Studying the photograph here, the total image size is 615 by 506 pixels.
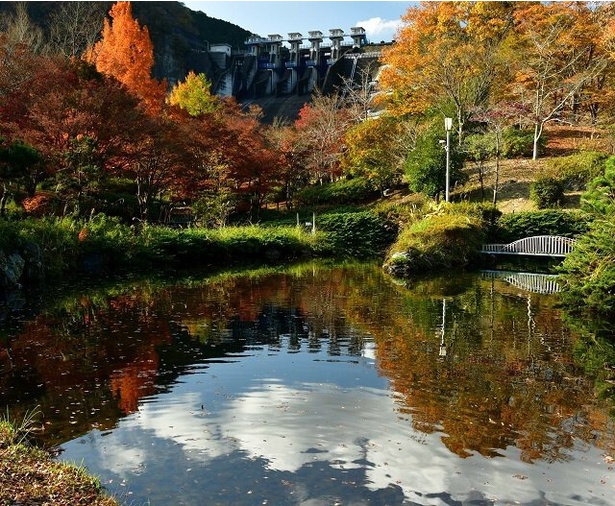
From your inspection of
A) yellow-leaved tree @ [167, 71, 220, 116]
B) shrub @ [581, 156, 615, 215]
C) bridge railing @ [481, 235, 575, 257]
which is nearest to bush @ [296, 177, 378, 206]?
yellow-leaved tree @ [167, 71, 220, 116]

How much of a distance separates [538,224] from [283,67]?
50.4 metres

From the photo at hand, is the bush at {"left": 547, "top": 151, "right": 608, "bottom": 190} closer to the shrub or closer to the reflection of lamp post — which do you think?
the shrub

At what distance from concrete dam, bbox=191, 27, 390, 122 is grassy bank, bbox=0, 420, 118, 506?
52604 mm

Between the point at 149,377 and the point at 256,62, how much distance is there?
2530 inches

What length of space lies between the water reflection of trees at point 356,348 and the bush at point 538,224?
5.75 meters

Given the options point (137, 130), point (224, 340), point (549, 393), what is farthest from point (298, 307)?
Answer: point (137, 130)

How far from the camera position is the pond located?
4.25 metres

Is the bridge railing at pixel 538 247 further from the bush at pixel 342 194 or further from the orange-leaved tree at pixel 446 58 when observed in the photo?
the bush at pixel 342 194

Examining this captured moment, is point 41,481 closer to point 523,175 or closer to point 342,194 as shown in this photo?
point 523,175

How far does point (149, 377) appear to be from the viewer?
6895 millimetres

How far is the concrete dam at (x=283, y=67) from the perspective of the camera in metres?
58.0

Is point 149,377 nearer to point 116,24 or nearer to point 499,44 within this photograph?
point 499,44

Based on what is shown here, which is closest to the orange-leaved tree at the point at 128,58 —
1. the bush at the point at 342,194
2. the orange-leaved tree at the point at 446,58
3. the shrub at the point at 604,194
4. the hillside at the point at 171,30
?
the bush at the point at 342,194

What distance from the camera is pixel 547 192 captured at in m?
21.2
